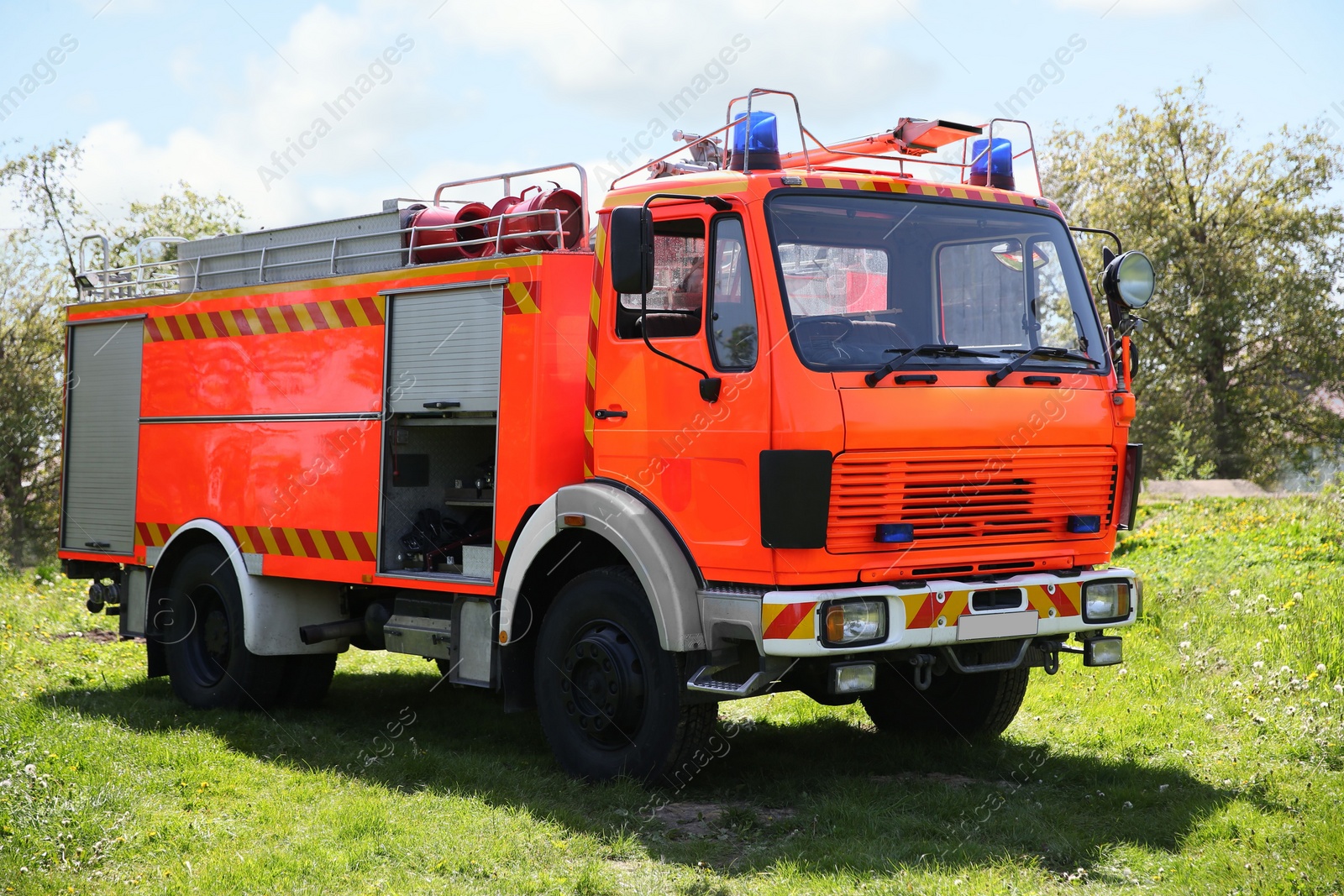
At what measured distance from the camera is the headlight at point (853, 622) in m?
5.20

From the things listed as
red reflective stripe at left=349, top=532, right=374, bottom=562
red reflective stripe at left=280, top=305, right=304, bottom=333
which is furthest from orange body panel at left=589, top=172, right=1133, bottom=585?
red reflective stripe at left=280, top=305, right=304, bottom=333

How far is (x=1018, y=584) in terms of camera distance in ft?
18.6

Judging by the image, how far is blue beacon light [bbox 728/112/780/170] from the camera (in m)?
5.77

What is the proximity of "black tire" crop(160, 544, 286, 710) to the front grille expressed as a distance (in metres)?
4.53

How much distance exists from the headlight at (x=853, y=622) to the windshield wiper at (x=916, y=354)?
94 cm

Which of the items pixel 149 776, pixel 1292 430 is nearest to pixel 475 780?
pixel 149 776

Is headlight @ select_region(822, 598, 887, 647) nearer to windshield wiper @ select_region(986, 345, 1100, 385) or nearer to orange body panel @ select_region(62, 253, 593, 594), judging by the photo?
windshield wiper @ select_region(986, 345, 1100, 385)

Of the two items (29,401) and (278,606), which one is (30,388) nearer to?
(29,401)

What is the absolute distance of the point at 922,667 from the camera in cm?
576

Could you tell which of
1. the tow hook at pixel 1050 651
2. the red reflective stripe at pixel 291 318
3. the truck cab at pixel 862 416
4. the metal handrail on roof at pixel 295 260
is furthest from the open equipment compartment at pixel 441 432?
the tow hook at pixel 1050 651

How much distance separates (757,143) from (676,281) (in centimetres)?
75

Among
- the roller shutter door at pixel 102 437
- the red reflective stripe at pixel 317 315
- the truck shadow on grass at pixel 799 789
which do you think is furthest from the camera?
the roller shutter door at pixel 102 437

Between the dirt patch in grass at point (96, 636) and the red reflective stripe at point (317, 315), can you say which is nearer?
the red reflective stripe at point (317, 315)

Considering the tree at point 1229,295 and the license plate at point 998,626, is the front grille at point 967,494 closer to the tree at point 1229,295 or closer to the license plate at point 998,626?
the license plate at point 998,626
